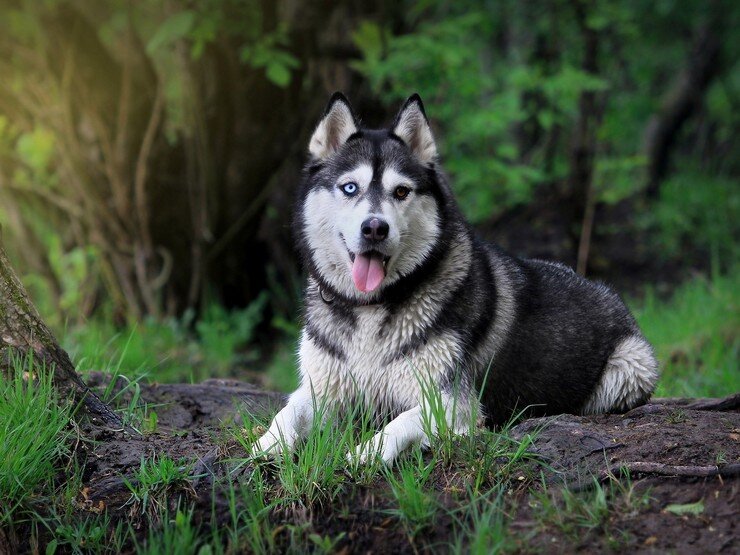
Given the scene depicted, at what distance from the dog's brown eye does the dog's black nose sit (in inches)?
11.6

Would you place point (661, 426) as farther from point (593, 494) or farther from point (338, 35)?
point (338, 35)

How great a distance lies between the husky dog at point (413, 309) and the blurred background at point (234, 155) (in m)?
2.28

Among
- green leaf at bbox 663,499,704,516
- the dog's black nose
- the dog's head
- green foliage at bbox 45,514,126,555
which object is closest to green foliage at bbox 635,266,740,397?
the dog's head

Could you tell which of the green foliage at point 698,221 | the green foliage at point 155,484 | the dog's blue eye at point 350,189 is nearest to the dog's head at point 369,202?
the dog's blue eye at point 350,189

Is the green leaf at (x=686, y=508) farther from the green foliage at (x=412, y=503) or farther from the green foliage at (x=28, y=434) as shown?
the green foliage at (x=28, y=434)

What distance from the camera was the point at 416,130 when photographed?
4.20 m

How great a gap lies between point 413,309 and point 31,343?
1.74 meters

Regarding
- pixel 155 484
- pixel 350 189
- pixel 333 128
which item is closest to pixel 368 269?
pixel 350 189

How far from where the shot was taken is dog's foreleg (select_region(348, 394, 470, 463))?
10.9ft

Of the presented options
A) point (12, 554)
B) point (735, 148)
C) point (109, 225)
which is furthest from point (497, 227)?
point (12, 554)

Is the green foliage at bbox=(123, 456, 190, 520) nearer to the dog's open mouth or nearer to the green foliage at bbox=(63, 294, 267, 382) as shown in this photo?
the dog's open mouth

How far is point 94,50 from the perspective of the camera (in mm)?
7629

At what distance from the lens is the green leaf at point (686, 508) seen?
295 centimetres

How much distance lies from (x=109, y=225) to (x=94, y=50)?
1619mm
